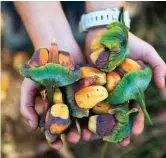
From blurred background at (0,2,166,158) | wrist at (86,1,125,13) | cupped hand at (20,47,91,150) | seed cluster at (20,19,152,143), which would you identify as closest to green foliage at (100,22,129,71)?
seed cluster at (20,19,152,143)

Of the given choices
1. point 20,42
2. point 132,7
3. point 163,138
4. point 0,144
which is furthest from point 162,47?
point 0,144

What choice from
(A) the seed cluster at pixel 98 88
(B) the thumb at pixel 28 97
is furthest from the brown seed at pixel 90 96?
(B) the thumb at pixel 28 97

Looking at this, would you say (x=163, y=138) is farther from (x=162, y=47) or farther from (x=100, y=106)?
(x=100, y=106)

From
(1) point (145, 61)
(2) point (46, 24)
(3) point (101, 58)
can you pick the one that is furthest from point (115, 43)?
(2) point (46, 24)

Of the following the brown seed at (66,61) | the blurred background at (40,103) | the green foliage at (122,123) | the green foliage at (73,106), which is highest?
the brown seed at (66,61)

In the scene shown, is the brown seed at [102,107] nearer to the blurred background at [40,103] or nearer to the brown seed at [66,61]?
the brown seed at [66,61]

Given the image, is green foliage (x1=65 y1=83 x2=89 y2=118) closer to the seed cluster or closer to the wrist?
the seed cluster

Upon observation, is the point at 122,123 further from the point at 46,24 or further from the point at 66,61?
the point at 46,24
